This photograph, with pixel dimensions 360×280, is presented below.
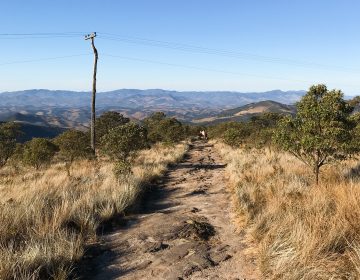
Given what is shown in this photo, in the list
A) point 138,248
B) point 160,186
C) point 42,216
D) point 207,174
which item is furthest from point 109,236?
point 207,174

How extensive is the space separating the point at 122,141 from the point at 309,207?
36.7 feet

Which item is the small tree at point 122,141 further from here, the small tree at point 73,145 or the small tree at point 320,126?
the small tree at point 320,126

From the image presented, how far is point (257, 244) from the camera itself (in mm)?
6680

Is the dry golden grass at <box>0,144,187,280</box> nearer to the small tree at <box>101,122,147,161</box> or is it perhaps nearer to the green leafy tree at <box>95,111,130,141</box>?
the small tree at <box>101,122,147,161</box>

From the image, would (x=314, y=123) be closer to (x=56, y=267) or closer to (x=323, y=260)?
(x=323, y=260)

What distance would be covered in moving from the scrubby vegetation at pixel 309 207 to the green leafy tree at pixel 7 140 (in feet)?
50.9

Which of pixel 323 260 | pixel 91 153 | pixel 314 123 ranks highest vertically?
pixel 314 123

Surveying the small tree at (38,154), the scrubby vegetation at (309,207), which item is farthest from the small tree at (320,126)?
the small tree at (38,154)

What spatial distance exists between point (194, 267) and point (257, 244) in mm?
1367

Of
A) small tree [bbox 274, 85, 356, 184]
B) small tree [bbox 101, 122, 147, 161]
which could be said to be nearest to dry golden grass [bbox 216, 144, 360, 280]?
small tree [bbox 274, 85, 356, 184]

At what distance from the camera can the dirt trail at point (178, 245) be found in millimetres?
5840

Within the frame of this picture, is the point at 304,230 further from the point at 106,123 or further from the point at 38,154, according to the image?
the point at 106,123

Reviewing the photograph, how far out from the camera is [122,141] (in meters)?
17.5

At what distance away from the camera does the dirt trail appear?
584 centimetres
